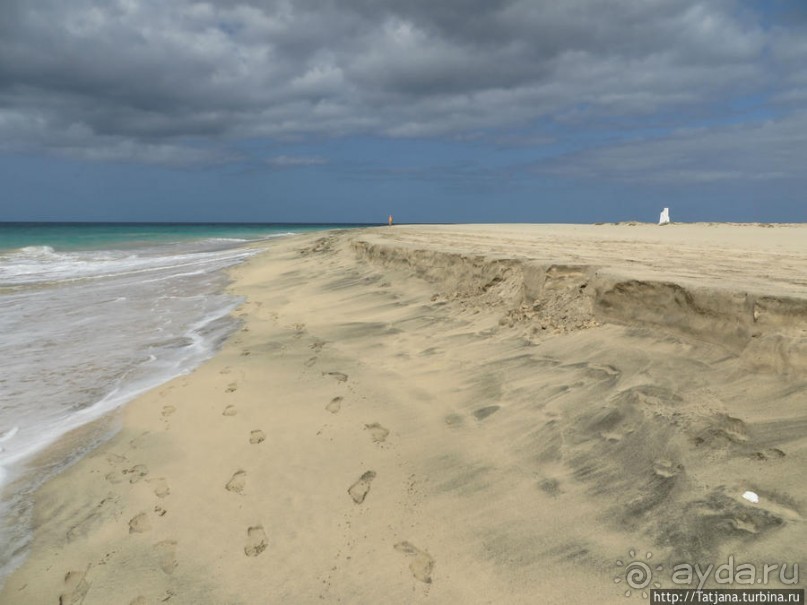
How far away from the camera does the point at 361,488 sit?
3090 mm

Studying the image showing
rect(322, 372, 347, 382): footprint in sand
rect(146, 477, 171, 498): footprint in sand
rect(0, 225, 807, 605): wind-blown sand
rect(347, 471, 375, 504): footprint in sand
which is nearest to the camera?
rect(0, 225, 807, 605): wind-blown sand

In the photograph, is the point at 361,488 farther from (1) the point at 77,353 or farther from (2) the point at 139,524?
(1) the point at 77,353

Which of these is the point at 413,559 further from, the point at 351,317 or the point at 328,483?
the point at 351,317

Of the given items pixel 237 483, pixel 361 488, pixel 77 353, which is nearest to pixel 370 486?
pixel 361 488

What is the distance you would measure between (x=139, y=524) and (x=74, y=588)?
443 millimetres

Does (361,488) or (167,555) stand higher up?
(361,488)

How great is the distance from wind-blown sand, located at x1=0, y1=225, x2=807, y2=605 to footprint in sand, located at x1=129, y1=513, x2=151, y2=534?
0.05 feet

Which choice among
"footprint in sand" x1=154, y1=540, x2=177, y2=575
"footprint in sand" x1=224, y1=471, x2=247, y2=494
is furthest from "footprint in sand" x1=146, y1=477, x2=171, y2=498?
"footprint in sand" x1=154, y1=540, x2=177, y2=575

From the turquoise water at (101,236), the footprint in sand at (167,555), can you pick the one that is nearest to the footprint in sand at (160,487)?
the footprint in sand at (167,555)

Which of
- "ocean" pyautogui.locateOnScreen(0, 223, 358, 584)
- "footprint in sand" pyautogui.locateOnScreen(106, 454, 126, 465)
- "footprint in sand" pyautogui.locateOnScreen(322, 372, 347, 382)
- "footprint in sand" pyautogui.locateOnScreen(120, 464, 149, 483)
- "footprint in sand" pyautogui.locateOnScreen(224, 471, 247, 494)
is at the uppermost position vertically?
"footprint in sand" pyautogui.locateOnScreen(322, 372, 347, 382)

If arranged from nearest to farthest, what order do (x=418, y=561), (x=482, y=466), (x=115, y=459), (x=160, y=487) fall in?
1. (x=418, y=561)
2. (x=482, y=466)
3. (x=160, y=487)
4. (x=115, y=459)

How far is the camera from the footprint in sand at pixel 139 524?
2.86m

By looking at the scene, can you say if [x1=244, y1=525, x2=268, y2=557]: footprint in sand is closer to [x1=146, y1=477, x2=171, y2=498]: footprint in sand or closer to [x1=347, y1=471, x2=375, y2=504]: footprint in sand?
[x1=347, y1=471, x2=375, y2=504]: footprint in sand

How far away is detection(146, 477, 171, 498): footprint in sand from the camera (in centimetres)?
318
